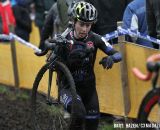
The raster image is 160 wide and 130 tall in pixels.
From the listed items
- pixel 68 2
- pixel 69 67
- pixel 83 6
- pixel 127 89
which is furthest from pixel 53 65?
pixel 68 2

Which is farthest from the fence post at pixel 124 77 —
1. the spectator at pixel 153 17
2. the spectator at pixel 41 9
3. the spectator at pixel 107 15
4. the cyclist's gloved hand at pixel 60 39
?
the spectator at pixel 41 9

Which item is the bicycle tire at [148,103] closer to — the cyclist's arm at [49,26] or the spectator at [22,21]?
the cyclist's arm at [49,26]

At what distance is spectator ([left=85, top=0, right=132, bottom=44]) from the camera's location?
10.8m

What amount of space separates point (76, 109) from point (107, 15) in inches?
112

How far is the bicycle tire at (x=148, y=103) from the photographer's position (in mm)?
6824

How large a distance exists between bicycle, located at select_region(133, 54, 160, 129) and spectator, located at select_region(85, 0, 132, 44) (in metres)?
3.85

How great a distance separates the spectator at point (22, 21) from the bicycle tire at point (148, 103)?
9999 mm

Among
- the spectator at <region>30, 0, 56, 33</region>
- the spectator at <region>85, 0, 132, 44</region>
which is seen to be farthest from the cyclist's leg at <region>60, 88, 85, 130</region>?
the spectator at <region>30, 0, 56, 33</region>

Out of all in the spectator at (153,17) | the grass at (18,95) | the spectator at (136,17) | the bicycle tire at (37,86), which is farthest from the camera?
the grass at (18,95)

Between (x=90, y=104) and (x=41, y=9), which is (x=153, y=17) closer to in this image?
(x=90, y=104)

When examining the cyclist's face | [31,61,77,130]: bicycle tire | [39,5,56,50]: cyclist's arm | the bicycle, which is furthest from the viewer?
[39,5,56,50]: cyclist's arm

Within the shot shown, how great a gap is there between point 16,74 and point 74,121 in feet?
21.8

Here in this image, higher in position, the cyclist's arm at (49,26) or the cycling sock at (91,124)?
the cyclist's arm at (49,26)

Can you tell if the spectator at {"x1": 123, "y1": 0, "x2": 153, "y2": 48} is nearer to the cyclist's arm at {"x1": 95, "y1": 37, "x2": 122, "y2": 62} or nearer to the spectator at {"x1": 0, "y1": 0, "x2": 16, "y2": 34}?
the cyclist's arm at {"x1": 95, "y1": 37, "x2": 122, "y2": 62}
